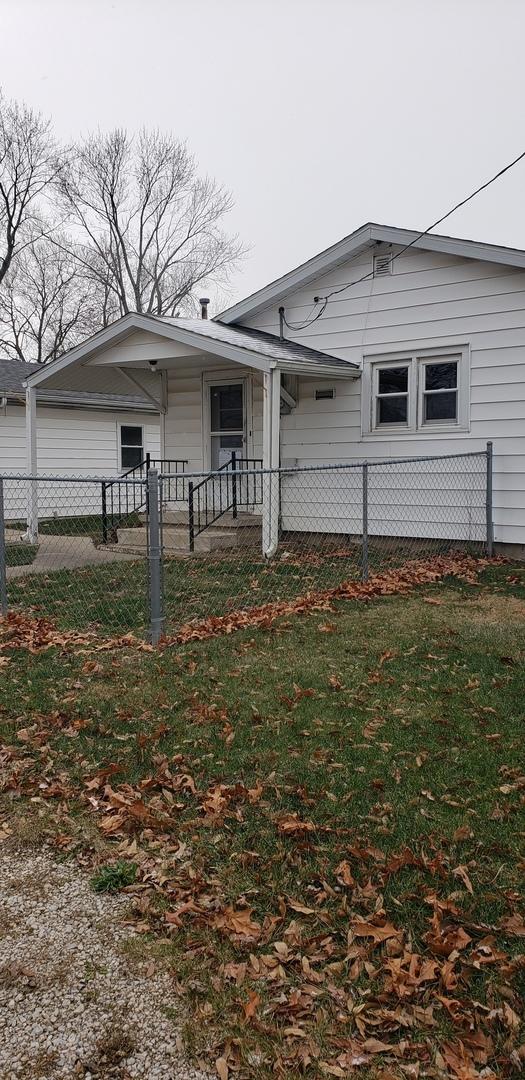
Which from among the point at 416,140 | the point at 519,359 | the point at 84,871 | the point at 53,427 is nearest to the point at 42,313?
the point at 53,427

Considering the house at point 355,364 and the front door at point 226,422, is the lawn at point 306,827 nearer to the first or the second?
the house at point 355,364

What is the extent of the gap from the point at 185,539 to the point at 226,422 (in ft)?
8.78

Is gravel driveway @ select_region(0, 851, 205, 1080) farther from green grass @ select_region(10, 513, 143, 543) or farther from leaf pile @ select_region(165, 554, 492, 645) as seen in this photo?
green grass @ select_region(10, 513, 143, 543)

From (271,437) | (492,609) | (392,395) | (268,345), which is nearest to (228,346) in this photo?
(268,345)

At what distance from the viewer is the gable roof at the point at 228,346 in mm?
10195

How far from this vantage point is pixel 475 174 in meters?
22.4

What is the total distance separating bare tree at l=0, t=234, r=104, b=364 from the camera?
3478cm

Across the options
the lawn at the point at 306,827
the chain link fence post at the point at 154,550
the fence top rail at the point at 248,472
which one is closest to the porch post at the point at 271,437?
the fence top rail at the point at 248,472

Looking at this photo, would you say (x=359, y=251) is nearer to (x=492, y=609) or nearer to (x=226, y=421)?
(x=226, y=421)

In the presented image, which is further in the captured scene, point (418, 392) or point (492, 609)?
point (418, 392)

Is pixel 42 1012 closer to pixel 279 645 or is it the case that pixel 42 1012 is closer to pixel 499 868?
pixel 499 868

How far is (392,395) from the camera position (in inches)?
443

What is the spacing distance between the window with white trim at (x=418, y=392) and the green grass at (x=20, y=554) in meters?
5.49

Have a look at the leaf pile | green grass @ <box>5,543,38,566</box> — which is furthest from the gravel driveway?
green grass @ <box>5,543,38,566</box>
